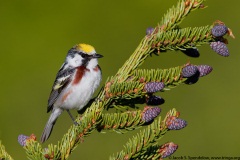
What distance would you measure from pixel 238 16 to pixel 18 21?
1842 mm

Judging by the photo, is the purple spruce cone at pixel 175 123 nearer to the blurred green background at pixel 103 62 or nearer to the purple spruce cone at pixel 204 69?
the purple spruce cone at pixel 204 69

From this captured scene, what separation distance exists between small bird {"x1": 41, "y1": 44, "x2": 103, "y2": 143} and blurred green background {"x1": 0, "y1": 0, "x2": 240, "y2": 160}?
0.83 m

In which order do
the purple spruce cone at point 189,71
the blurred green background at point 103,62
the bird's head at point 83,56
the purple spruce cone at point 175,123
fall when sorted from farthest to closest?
1. the blurred green background at point 103,62
2. the bird's head at point 83,56
3. the purple spruce cone at point 189,71
4. the purple spruce cone at point 175,123

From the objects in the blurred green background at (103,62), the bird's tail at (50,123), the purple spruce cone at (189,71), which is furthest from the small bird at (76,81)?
the purple spruce cone at (189,71)

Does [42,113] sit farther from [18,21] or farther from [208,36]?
[208,36]

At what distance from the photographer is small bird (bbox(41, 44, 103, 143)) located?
9.48 feet

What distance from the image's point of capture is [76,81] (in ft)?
9.84

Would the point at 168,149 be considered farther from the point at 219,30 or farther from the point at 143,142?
the point at 219,30

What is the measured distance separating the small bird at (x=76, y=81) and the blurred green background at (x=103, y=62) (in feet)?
2.72

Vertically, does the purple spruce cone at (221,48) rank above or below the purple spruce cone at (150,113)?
above

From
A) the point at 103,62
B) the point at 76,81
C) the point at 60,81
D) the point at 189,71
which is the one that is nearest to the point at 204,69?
the point at 189,71

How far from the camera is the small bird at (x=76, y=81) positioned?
9.48ft

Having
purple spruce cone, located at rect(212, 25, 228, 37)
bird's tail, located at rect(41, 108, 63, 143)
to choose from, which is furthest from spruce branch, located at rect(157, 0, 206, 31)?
bird's tail, located at rect(41, 108, 63, 143)

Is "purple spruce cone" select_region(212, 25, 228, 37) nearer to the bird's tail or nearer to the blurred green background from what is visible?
the bird's tail
